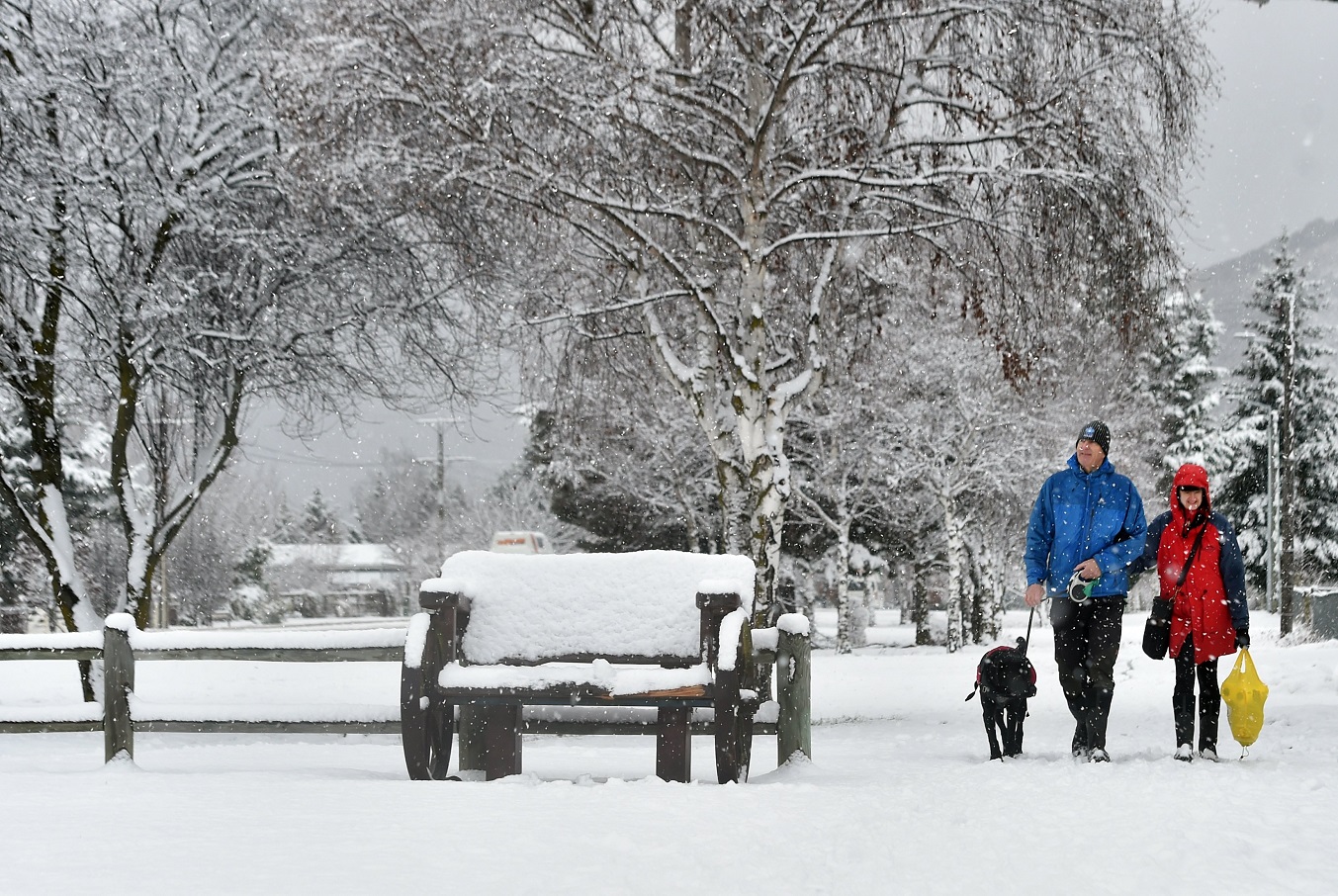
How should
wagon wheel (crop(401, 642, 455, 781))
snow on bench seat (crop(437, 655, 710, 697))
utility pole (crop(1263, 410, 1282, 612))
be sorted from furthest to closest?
1. utility pole (crop(1263, 410, 1282, 612))
2. wagon wheel (crop(401, 642, 455, 781))
3. snow on bench seat (crop(437, 655, 710, 697))

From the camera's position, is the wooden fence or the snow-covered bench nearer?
the snow-covered bench

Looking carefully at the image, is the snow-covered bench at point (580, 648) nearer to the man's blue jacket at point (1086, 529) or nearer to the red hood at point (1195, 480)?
the man's blue jacket at point (1086, 529)

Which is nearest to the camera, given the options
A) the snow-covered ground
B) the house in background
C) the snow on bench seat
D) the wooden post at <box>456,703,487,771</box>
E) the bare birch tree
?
the snow-covered ground

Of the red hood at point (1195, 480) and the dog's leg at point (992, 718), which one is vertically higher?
the red hood at point (1195, 480)

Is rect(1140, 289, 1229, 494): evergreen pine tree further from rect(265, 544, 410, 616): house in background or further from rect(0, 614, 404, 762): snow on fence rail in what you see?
rect(265, 544, 410, 616): house in background

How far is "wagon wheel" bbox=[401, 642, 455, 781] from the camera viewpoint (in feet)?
17.9

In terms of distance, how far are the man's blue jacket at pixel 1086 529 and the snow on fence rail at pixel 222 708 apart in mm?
3744

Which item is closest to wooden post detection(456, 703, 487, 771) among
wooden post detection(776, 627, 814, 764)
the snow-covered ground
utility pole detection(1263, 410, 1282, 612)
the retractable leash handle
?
the snow-covered ground

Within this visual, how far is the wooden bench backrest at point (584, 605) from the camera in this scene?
573cm

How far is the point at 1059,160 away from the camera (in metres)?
10.6

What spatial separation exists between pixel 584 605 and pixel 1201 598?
358 cm

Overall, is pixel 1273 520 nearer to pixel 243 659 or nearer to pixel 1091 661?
pixel 1091 661

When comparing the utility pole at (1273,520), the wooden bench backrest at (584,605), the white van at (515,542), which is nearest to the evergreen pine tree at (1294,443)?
the utility pole at (1273,520)

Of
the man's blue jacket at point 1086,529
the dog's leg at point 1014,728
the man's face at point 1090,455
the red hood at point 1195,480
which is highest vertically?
the man's face at point 1090,455
